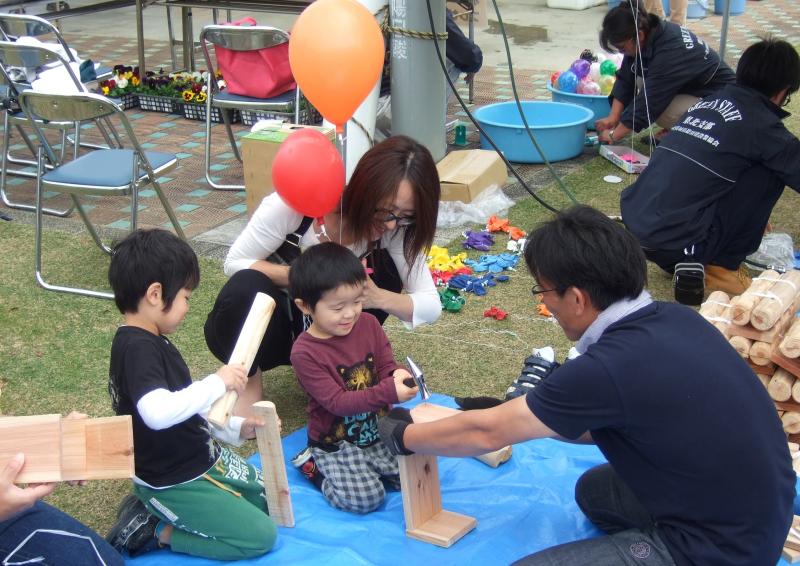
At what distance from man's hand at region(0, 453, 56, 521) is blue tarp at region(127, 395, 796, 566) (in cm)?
78

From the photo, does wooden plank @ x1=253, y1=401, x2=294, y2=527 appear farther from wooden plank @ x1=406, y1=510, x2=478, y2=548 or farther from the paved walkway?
the paved walkway

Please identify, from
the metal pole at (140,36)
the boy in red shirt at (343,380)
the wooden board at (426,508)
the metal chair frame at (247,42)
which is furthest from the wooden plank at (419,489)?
the metal pole at (140,36)

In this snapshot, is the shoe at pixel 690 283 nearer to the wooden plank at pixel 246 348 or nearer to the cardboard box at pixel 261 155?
the cardboard box at pixel 261 155

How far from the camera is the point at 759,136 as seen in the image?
3750 millimetres

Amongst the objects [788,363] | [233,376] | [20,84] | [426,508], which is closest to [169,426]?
[233,376]

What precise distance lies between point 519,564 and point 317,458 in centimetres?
80

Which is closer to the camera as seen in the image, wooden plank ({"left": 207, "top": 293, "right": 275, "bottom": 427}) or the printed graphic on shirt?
wooden plank ({"left": 207, "top": 293, "right": 275, "bottom": 427})

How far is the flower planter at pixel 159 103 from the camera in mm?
6938

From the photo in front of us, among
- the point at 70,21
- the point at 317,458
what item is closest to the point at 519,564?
the point at 317,458

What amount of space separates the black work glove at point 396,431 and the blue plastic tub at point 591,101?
176 inches

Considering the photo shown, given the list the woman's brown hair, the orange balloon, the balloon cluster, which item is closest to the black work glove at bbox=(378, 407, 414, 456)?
the woman's brown hair

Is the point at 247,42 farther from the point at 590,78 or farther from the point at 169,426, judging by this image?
the point at 169,426

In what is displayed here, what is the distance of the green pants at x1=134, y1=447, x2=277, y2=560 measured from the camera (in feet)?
7.11

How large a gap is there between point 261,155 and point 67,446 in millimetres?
3015
